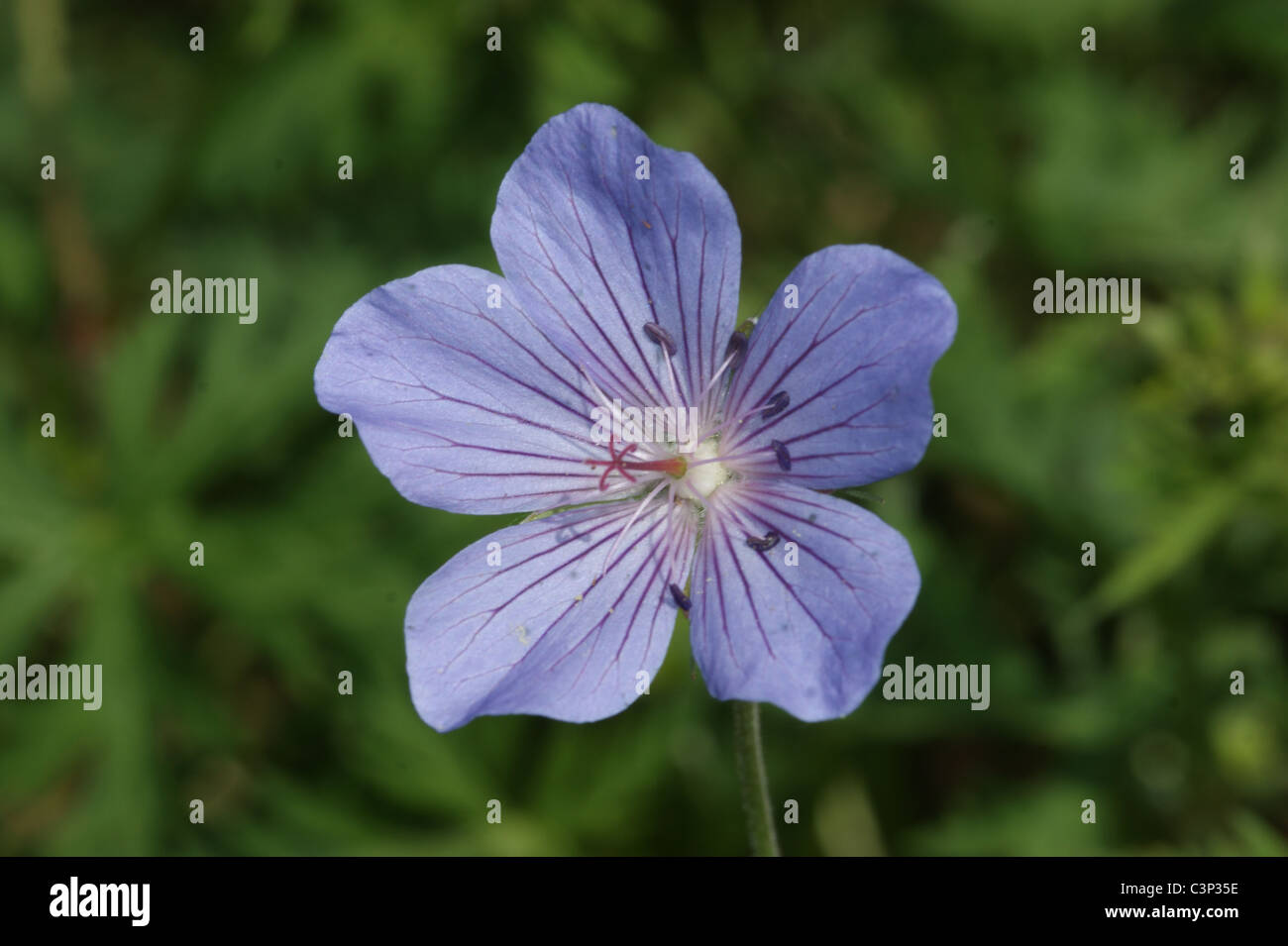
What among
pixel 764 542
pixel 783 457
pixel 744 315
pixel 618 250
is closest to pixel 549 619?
pixel 764 542

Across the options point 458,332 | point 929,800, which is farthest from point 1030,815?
point 458,332

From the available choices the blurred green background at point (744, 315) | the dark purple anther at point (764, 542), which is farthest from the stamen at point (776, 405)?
the blurred green background at point (744, 315)

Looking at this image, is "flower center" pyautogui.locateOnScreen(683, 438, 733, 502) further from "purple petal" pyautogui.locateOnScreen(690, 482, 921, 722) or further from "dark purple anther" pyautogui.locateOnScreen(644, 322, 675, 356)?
"dark purple anther" pyautogui.locateOnScreen(644, 322, 675, 356)

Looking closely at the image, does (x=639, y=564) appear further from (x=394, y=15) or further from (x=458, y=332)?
(x=394, y=15)

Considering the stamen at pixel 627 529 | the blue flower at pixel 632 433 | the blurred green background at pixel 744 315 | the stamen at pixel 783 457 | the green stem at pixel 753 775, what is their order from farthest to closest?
the blurred green background at pixel 744 315
the stamen at pixel 627 529
the stamen at pixel 783 457
the green stem at pixel 753 775
the blue flower at pixel 632 433

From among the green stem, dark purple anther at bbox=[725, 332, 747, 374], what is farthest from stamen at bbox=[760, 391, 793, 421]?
the green stem

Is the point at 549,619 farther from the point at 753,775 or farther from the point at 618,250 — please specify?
the point at 618,250

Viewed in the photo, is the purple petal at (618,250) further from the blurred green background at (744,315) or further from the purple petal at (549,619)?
the blurred green background at (744,315)
